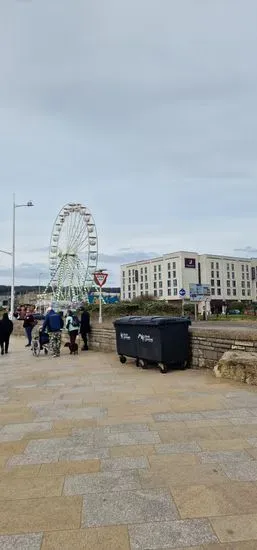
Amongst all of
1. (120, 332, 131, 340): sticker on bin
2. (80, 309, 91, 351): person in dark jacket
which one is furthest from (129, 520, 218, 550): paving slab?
(80, 309, 91, 351): person in dark jacket

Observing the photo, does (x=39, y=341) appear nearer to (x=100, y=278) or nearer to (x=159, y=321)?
(x=100, y=278)

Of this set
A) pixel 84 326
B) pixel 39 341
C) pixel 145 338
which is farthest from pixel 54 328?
pixel 145 338

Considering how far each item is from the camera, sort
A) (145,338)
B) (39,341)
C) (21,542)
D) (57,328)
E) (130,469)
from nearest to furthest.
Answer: (21,542)
(130,469)
(145,338)
(57,328)
(39,341)

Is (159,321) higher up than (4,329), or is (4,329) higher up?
(159,321)

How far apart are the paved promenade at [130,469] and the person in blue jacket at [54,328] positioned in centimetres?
598

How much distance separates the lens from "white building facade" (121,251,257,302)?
5394 inches

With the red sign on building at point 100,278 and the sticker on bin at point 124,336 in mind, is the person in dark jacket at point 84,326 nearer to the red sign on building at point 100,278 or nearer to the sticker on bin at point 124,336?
the red sign on building at point 100,278

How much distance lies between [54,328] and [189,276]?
12538 cm

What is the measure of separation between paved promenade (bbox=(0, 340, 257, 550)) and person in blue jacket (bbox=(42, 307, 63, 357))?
19.6ft

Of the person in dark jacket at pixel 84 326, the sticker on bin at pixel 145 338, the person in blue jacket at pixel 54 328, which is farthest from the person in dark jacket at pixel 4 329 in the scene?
the sticker on bin at pixel 145 338

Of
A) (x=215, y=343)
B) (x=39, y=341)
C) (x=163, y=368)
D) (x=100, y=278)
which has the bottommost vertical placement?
(x=163, y=368)

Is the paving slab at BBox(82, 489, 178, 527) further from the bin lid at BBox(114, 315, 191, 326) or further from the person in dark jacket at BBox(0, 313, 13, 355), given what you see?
the person in dark jacket at BBox(0, 313, 13, 355)

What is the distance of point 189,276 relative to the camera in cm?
13750

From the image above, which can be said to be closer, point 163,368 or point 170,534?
point 170,534
